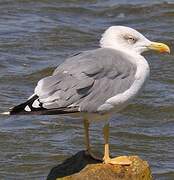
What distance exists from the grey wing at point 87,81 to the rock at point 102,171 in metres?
0.57

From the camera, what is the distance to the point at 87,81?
7219mm

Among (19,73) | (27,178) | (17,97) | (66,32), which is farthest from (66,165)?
(66,32)

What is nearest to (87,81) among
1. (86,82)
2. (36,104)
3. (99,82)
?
(86,82)

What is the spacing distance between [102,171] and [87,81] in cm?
82

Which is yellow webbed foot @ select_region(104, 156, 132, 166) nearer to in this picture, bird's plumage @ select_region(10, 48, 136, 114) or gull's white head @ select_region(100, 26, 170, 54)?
bird's plumage @ select_region(10, 48, 136, 114)

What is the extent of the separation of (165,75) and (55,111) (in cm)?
550

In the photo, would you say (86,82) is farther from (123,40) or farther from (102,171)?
(102,171)

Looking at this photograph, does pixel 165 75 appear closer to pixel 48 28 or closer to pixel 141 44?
pixel 48 28

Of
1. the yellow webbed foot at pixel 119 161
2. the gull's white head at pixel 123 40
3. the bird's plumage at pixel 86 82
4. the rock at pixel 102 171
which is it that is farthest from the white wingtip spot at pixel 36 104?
the gull's white head at pixel 123 40

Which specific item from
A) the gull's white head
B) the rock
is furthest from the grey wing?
the rock

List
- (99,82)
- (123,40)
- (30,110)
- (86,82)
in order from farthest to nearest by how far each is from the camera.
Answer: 1. (123,40)
2. (99,82)
3. (86,82)
4. (30,110)

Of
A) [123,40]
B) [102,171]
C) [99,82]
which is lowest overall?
[102,171]

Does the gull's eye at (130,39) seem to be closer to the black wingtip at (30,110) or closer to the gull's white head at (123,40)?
the gull's white head at (123,40)

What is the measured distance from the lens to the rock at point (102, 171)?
7.33m
